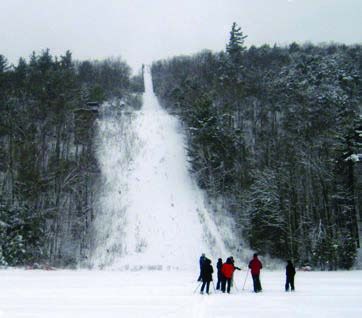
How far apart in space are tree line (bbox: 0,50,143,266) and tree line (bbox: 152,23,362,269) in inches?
438

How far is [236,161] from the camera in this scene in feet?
107

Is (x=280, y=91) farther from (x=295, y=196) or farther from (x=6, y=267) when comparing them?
(x=6, y=267)

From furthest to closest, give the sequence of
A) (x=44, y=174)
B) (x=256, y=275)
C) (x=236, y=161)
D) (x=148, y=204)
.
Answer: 1. (x=236, y=161)
2. (x=148, y=204)
3. (x=44, y=174)
4. (x=256, y=275)

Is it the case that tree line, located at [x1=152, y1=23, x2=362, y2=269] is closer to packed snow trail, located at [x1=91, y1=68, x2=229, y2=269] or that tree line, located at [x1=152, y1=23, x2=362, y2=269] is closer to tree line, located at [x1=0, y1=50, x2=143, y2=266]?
packed snow trail, located at [x1=91, y1=68, x2=229, y2=269]

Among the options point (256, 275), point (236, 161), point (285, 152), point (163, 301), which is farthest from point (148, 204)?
point (163, 301)

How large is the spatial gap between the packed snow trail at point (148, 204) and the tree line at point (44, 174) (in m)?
2.38

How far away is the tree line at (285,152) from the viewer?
26.1 meters

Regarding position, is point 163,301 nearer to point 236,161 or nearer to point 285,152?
point 285,152

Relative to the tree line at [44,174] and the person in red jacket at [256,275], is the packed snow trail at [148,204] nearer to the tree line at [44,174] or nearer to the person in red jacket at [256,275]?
the tree line at [44,174]

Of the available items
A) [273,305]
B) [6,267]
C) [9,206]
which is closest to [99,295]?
[273,305]

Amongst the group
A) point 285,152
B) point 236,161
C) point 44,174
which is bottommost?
point 44,174

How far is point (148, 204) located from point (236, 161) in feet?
30.4

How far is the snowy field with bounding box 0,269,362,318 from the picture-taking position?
886 centimetres

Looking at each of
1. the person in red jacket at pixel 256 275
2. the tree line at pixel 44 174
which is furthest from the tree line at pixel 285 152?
the person in red jacket at pixel 256 275
